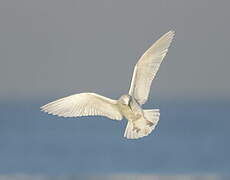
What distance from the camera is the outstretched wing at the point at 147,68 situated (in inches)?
494

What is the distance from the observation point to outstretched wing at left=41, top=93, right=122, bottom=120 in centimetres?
1227

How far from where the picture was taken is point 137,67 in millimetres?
12625

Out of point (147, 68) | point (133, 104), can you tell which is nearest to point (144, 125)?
point (133, 104)

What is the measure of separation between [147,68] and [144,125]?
707 mm

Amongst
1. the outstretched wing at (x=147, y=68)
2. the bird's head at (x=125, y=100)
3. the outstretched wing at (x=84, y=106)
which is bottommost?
the bird's head at (x=125, y=100)

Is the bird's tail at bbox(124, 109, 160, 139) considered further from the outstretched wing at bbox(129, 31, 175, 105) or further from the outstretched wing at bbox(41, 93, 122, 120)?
the outstretched wing at bbox(129, 31, 175, 105)

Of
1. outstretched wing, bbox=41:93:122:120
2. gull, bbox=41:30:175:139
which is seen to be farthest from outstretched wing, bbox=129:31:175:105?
outstretched wing, bbox=41:93:122:120

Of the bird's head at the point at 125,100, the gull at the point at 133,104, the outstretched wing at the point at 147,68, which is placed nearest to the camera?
the bird's head at the point at 125,100

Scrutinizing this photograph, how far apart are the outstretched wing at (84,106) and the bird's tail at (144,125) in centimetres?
18

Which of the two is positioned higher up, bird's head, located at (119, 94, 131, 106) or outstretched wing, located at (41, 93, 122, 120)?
outstretched wing, located at (41, 93, 122, 120)

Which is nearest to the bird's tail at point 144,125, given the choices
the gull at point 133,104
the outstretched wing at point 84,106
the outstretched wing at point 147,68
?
the gull at point 133,104

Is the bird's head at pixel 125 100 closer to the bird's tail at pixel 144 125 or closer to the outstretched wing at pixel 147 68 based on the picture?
the bird's tail at pixel 144 125

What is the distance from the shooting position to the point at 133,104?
1215 cm

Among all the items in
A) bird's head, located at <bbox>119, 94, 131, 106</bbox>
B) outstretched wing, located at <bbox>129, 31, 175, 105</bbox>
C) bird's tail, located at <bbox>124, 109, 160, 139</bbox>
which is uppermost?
outstretched wing, located at <bbox>129, 31, 175, 105</bbox>
